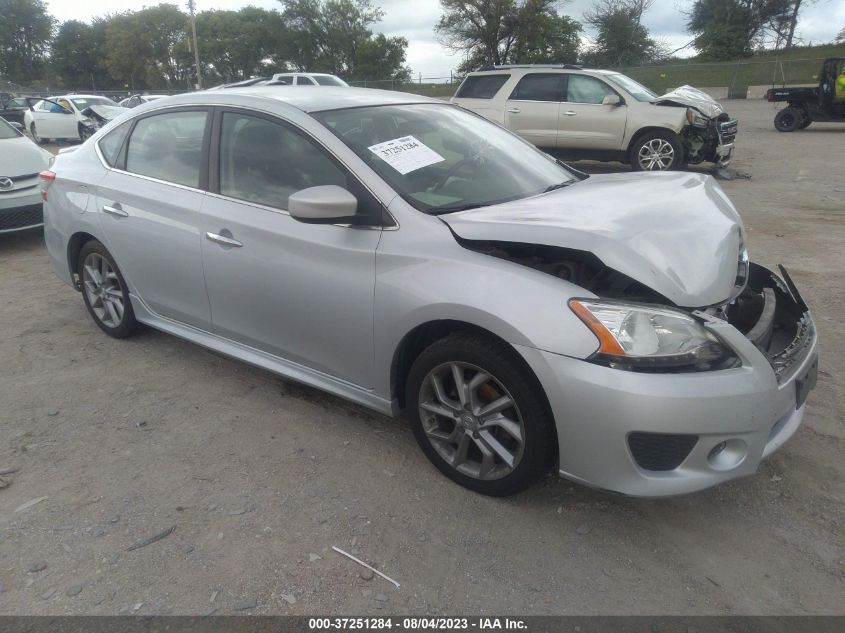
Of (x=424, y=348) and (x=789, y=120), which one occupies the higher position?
(x=789, y=120)

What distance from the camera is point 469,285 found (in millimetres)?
2438

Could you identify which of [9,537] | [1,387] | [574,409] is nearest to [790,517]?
[574,409]

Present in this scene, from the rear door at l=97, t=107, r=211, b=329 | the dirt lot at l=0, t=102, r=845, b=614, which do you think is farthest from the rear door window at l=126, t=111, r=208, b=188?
the dirt lot at l=0, t=102, r=845, b=614

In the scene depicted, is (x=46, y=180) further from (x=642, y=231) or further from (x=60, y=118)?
(x=60, y=118)

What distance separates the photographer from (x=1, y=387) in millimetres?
3740

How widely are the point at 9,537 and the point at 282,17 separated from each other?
7339cm

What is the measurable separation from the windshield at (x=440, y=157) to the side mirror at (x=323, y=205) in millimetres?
248

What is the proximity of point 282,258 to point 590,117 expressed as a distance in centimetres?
871

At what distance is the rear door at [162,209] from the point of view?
3447mm

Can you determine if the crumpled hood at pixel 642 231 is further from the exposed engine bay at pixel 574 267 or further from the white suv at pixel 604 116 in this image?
the white suv at pixel 604 116

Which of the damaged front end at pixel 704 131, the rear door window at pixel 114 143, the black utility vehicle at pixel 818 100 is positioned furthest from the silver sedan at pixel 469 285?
the black utility vehicle at pixel 818 100

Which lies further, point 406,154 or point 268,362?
point 268,362

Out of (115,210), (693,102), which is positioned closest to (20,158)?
(115,210)

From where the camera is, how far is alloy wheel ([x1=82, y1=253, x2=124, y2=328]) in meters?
4.17
